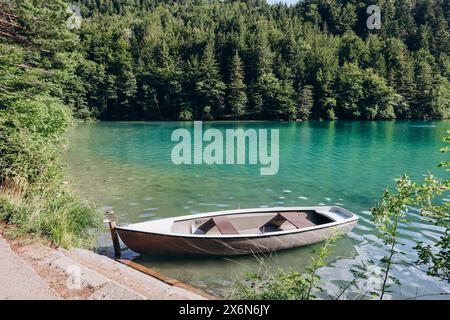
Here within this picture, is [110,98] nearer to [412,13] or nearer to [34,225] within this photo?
[34,225]

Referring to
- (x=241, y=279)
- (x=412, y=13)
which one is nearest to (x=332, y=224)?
(x=241, y=279)

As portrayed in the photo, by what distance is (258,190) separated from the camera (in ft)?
55.5

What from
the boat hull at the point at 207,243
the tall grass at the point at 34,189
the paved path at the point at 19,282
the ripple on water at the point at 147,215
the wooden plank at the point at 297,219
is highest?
the tall grass at the point at 34,189

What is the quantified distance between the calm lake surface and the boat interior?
811 millimetres

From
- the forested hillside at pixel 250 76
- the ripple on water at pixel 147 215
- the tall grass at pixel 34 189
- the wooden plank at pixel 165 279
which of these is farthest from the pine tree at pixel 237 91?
the wooden plank at pixel 165 279

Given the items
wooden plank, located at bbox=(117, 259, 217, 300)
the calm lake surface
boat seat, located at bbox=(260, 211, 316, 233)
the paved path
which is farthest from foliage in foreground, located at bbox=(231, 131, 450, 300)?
boat seat, located at bbox=(260, 211, 316, 233)

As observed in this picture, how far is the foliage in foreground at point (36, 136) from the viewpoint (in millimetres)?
7801

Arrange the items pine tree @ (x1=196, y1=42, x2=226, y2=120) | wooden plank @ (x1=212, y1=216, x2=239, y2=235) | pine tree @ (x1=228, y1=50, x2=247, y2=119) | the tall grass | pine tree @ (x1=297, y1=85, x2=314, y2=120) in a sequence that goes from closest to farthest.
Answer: the tall grass, wooden plank @ (x1=212, y1=216, x2=239, y2=235), pine tree @ (x1=297, y1=85, x2=314, y2=120), pine tree @ (x1=228, y1=50, x2=247, y2=119), pine tree @ (x1=196, y1=42, x2=226, y2=120)

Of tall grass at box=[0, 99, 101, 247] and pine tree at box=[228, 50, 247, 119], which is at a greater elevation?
pine tree at box=[228, 50, 247, 119]

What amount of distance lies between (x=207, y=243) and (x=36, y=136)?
283 inches

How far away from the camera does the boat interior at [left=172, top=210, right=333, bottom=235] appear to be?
987cm

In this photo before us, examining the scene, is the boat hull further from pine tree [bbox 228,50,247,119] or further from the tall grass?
pine tree [bbox 228,50,247,119]

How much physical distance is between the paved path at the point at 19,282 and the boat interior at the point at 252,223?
430cm

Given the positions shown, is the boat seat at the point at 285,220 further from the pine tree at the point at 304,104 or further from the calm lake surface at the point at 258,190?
the pine tree at the point at 304,104
